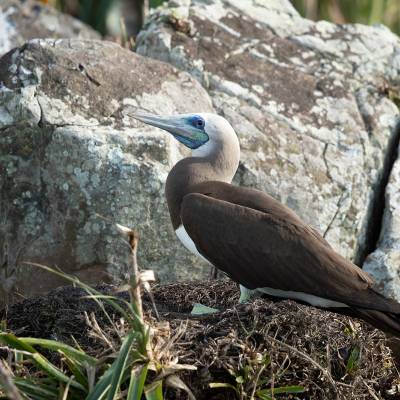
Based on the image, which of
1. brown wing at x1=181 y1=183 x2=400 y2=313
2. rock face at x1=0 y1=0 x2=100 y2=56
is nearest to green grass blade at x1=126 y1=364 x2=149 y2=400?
brown wing at x1=181 y1=183 x2=400 y2=313

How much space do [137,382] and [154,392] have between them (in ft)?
0.33

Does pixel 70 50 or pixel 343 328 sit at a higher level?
pixel 70 50

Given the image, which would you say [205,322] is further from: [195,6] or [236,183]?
[195,6]

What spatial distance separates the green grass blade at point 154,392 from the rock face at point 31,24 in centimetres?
776

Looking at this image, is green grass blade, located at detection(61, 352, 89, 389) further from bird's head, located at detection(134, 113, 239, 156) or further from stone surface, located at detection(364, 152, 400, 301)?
Result: stone surface, located at detection(364, 152, 400, 301)

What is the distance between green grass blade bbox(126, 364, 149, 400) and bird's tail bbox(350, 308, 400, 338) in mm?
1457

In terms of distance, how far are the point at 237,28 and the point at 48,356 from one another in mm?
4167

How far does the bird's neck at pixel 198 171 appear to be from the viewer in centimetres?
696

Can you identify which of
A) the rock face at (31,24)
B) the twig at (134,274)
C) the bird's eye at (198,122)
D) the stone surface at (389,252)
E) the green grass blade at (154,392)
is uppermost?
the twig at (134,274)

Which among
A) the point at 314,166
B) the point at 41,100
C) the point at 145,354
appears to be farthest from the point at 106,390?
the point at 314,166

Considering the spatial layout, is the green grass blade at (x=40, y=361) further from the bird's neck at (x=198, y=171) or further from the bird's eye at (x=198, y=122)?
the bird's eye at (x=198, y=122)

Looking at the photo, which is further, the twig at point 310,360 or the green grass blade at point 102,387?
the twig at point 310,360

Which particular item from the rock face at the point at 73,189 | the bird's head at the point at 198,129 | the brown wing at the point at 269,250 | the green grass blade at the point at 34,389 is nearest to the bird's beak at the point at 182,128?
the bird's head at the point at 198,129

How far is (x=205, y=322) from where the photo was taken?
633 centimetres
